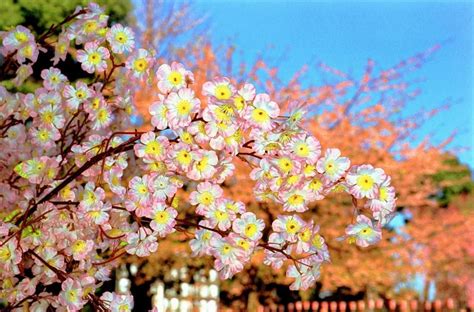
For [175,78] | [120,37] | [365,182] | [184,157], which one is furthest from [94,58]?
[365,182]

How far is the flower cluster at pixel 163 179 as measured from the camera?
66.3 inches

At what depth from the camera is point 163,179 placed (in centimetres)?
175

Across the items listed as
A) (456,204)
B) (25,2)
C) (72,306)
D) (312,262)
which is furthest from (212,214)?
(456,204)

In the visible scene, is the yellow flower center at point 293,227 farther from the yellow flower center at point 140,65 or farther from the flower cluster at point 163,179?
the yellow flower center at point 140,65

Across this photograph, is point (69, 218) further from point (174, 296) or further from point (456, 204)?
point (456, 204)

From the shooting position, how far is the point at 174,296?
7.96m

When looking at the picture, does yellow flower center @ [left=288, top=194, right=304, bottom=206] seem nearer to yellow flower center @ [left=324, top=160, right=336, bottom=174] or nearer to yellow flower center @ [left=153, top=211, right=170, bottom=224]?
yellow flower center @ [left=324, top=160, right=336, bottom=174]

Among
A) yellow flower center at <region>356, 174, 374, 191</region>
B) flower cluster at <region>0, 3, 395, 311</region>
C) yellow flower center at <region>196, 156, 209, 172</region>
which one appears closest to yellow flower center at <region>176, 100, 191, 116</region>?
flower cluster at <region>0, 3, 395, 311</region>

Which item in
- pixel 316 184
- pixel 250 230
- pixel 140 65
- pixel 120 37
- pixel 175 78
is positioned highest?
pixel 120 37

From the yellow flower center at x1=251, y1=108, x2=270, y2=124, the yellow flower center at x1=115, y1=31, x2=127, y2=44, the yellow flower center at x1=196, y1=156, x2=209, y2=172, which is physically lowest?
the yellow flower center at x1=196, y1=156, x2=209, y2=172

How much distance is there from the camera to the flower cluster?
1685 millimetres

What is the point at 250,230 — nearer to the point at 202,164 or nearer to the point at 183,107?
the point at 202,164

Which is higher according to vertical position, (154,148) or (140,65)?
(140,65)

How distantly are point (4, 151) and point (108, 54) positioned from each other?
20.9 inches
